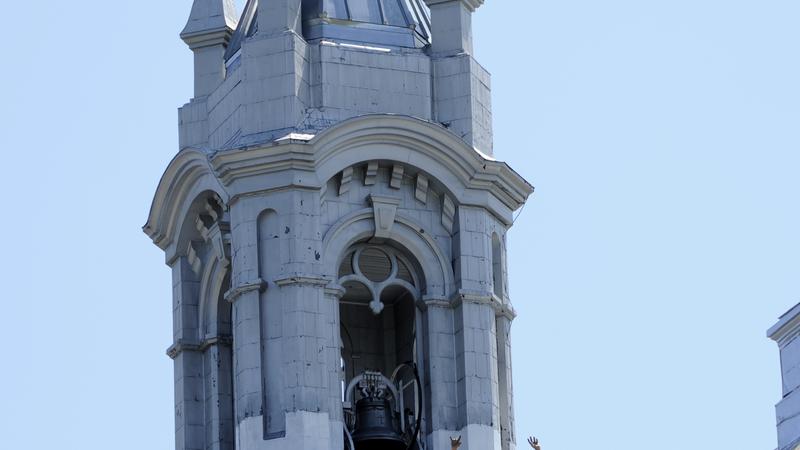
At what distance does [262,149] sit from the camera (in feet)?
209

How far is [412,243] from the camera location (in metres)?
64.9

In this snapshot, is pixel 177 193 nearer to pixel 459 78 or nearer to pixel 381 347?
pixel 381 347

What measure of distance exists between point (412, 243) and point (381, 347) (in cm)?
376

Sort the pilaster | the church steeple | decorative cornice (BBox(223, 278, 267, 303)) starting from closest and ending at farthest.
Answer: decorative cornice (BBox(223, 278, 267, 303)), the pilaster, the church steeple

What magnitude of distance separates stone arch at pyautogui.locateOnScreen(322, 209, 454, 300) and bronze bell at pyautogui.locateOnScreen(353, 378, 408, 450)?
1.99 m

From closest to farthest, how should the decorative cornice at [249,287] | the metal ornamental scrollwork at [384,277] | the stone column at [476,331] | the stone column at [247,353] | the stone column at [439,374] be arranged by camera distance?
the stone column at [247,353] < the decorative cornice at [249,287] < the stone column at [476,331] < the stone column at [439,374] < the metal ornamental scrollwork at [384,277]

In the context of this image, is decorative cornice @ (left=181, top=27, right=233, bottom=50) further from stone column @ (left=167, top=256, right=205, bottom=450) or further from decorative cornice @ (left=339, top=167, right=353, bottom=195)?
decorative cornice @ (left=339, top=167, right=353, bottom=195)

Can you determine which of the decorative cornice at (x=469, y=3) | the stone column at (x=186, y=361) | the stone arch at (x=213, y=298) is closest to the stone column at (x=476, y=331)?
the decorative cornice at (x=469, y=3)

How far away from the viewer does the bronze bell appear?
209 ft

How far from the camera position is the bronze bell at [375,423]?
209 ft

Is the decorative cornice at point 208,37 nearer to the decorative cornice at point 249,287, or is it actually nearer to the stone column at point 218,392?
the stone column at point 218,392

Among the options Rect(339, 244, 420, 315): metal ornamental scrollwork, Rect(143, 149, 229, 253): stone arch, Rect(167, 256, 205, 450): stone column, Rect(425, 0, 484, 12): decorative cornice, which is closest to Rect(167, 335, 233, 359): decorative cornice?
Rect(167, 256, 205, 450): stone column

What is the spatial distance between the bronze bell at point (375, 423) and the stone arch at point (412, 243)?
1990mm

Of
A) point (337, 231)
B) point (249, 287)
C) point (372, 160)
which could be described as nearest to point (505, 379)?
point (337, 231)
